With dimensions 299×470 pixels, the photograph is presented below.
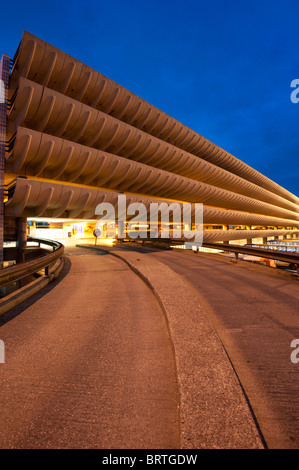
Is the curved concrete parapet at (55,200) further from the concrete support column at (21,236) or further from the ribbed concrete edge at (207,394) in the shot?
the ribbed concrete edge at (207,394)

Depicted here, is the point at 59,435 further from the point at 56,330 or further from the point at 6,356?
the point at 56,330

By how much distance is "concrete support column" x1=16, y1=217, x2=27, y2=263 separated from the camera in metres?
15.2

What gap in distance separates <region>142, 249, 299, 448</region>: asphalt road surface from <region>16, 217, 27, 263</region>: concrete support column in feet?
45.1

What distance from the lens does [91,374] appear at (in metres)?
2.50

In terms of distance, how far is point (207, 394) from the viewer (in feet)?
6.70

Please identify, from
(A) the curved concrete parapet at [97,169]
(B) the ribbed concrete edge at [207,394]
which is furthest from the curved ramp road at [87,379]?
(A) the curved concrete parapet at [97,169]

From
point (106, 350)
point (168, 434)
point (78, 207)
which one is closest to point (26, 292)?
point (106, 350)

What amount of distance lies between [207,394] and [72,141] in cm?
2060

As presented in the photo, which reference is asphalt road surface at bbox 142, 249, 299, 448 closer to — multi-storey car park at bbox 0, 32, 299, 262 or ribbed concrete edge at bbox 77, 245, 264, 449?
ribbed concrete edge at bbox 77, 245, 264, 449

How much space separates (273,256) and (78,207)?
15121mm

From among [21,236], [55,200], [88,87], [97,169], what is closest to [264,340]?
[55,200]

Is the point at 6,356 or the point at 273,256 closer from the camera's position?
the point at 6,356

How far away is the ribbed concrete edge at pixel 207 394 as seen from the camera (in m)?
1.60

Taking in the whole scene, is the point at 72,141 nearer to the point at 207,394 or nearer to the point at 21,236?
the point at 21,236
